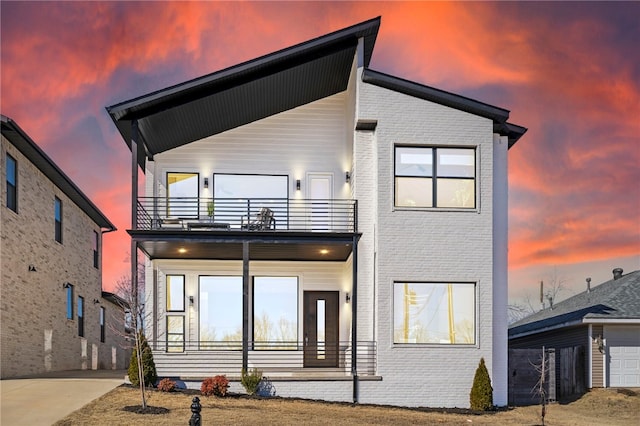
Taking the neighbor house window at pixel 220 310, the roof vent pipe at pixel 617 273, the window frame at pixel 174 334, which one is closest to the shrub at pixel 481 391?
the neighbor house window at pixel 220 310

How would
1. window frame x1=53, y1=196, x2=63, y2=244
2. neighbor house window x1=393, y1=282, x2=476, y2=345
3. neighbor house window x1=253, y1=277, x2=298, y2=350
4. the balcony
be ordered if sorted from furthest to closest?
window frame x1=53, y1=196, x2=63, y2=244
neighbor house window x1=253, y1=277, x2=298, y2=350
the balcony
neighbor house window x1=393, y1=282, x2=476, y2=345

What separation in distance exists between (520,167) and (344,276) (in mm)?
10598

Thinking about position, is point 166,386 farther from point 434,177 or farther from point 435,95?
point 435,95

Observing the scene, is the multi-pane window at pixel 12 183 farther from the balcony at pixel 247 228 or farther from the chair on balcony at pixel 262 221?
the chair on balcony at pixel 262 221

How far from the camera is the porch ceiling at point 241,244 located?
59.5ft

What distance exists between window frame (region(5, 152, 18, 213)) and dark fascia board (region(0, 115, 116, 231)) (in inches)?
17.8

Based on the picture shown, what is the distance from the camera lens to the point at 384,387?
17.7 meters

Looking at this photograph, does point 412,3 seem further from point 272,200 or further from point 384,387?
point 384,387

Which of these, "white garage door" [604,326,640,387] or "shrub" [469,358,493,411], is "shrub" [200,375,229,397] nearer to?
"shrub" [469,358,493,411]

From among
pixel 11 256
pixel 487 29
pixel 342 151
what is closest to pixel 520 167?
pixel 487 29

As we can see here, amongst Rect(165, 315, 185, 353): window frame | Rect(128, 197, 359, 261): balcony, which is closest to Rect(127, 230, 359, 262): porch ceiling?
Rect(128, 197, 359, 261): balcony

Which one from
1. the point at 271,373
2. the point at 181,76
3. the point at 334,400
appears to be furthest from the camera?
the point at 181,76

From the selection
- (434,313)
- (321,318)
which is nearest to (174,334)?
(321,318)

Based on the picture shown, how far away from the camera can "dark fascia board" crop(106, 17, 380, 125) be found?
17.5 meters
